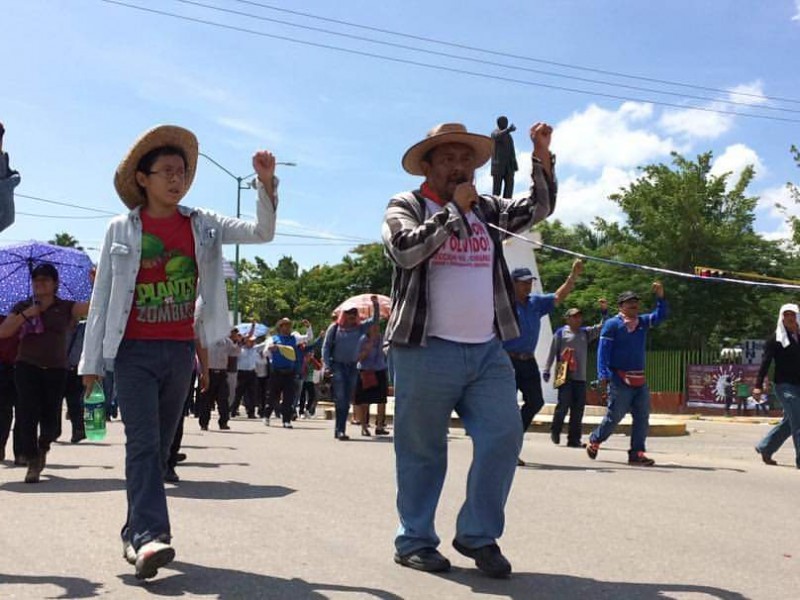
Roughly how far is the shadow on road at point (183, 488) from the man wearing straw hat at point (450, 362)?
9.05ft

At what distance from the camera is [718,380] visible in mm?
29641

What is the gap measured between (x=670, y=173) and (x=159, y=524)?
36276 millimetres

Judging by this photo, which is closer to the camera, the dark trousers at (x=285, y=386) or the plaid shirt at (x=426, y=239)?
the plaid shirt at (x=426, y=239)

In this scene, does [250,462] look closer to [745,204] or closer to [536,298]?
[536,298]

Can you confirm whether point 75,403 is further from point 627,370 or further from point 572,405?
point 627,370

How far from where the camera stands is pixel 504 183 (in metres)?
17.2

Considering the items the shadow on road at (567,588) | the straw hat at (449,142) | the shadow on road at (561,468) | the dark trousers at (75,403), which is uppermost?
the straw hat at (449,142)

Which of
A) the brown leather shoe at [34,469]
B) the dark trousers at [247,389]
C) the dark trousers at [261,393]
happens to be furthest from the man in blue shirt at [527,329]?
the dark trousers at [261,393]

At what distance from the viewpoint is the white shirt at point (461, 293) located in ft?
15.5

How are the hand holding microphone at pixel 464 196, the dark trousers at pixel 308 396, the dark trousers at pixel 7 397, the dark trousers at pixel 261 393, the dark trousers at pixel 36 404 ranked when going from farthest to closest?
1. the dark trousers at pixel 308 396
2. the dark trousers at pixel 261 393
3. the dark trousers at pixel 7 397
4. the dark trousers at pixel 36 404
5. the hand holding microphone at pixel 464 196

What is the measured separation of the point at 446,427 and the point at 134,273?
5.09 feet

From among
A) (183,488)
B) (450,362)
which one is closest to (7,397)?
(183,488)

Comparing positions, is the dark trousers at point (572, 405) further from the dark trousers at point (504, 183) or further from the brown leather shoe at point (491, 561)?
the brown leather shoe at point (491, 561)

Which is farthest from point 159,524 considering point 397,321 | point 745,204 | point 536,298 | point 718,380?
point 745,204
